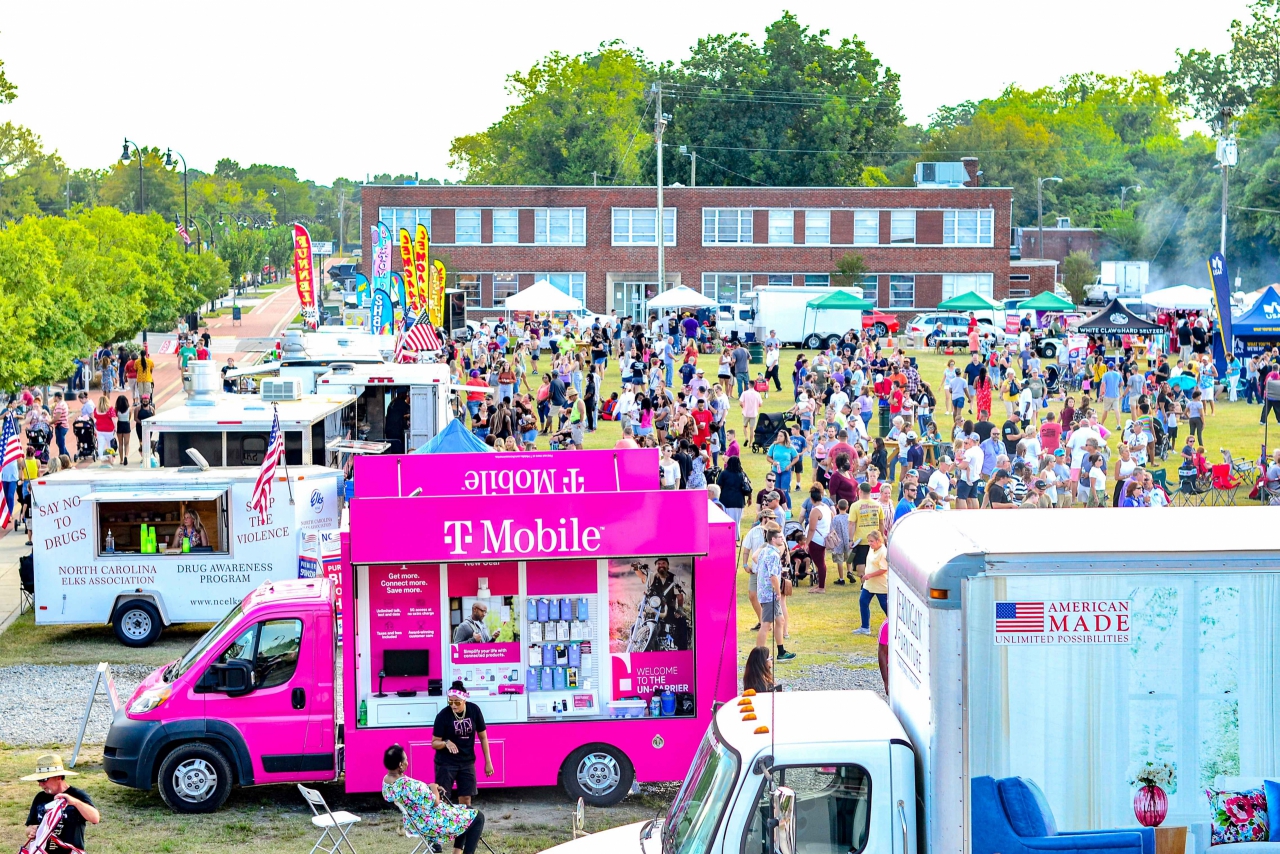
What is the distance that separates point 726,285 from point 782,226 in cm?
382

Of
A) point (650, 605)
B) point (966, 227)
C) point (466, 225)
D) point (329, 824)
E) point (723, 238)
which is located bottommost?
point (329, 824)

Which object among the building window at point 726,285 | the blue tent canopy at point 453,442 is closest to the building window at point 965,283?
the building window at point 726,285

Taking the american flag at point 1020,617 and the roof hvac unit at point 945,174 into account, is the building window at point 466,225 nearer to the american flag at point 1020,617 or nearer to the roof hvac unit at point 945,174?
the roof hvac unit at point 945,174

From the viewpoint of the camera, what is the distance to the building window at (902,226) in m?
68.7

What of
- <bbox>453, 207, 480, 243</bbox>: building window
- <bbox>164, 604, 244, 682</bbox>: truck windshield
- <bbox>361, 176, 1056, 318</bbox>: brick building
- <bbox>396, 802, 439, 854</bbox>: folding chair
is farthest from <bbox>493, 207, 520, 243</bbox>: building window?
<bbox>396, 802, 439, 854</bbox>: folding chair

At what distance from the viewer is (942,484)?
19.3 m

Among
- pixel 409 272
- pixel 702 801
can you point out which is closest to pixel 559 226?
pixel 409 272

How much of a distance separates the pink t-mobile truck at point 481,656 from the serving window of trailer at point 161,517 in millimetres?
5525

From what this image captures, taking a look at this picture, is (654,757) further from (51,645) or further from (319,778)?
→ (51,645)

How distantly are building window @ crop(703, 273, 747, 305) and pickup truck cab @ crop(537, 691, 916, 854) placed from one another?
62.7m

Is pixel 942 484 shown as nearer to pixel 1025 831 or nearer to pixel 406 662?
pixel 406 662

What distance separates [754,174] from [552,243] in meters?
22.7

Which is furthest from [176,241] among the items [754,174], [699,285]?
[754,174]

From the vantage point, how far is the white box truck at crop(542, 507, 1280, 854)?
6.87 meters
